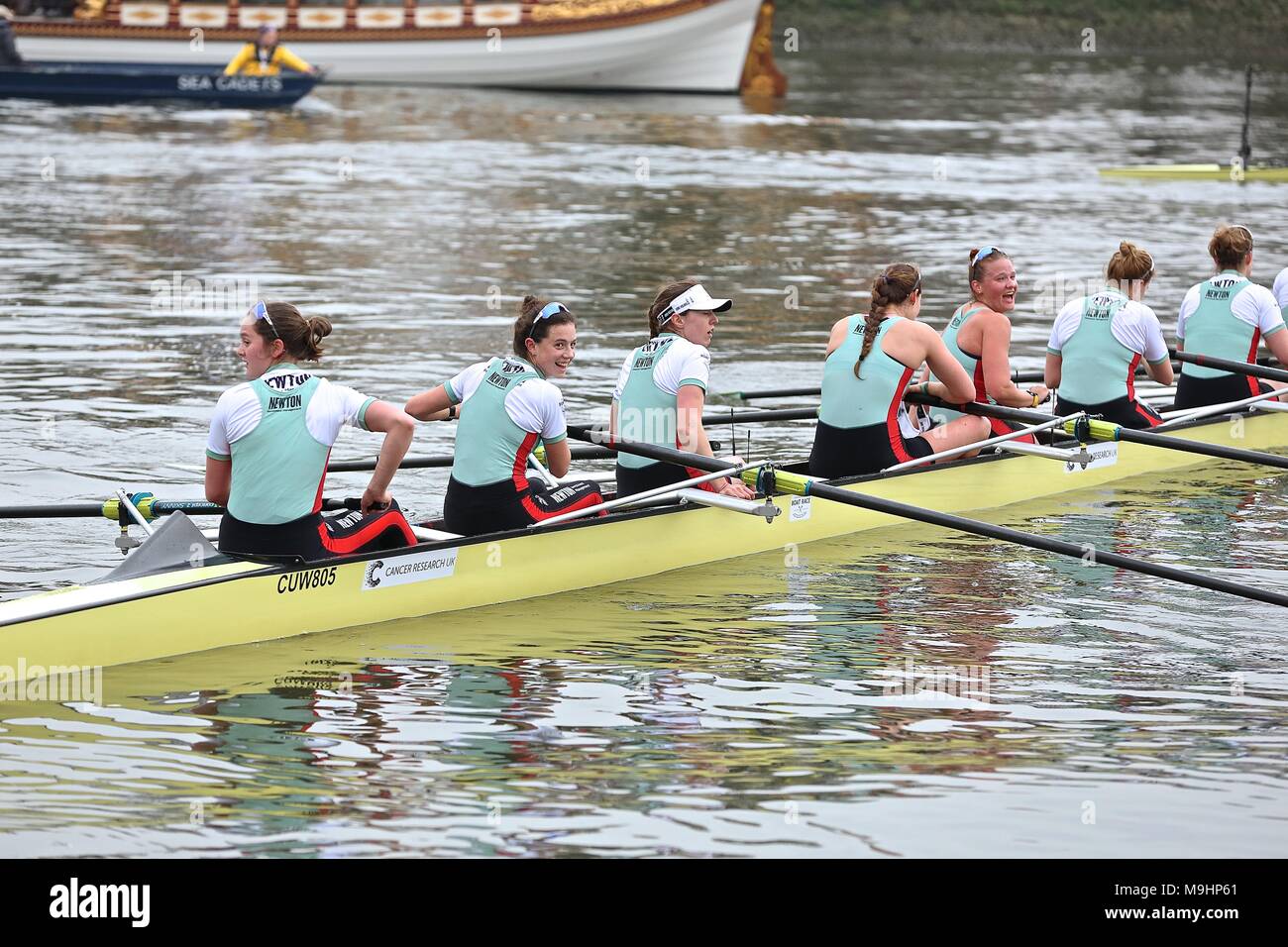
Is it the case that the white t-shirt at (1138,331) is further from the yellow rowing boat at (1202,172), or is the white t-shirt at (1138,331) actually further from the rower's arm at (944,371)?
the yellow rowing boat at (1202,172)

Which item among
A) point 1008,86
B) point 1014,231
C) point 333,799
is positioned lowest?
point 333,799

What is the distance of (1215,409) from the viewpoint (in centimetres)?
1336

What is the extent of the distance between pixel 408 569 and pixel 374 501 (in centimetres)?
40

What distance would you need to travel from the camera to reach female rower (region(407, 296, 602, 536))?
968cm

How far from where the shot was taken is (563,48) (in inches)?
1891

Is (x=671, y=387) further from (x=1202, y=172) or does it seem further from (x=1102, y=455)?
(x=1202, y=172)

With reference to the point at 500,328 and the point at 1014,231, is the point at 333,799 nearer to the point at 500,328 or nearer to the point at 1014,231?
the point at 500,328

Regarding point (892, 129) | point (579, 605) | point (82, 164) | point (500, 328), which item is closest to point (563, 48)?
point (892, 129)

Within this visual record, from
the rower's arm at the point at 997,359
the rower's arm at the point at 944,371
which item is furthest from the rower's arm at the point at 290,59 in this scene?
the rower's arm at the point at 944,371

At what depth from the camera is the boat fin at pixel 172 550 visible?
900 centimetres

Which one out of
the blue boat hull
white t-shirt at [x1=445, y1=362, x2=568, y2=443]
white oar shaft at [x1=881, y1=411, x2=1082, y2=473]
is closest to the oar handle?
white t-shirt at [x1=445, y1=362, x2=568, y2=443]

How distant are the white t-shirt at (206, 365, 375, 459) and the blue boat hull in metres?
33.3

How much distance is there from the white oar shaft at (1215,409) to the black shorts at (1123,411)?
15 cm

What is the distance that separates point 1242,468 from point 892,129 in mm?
26683
